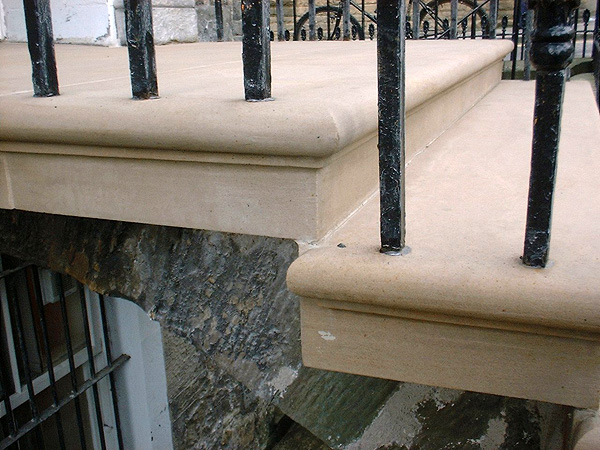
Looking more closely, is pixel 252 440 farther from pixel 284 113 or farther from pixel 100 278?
pixel 284 113

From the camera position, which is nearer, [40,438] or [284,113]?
[284,113]

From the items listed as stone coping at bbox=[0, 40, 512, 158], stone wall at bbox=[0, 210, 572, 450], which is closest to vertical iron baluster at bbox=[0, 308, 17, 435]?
stone wall at bbox=[0, 210, 572, 450]

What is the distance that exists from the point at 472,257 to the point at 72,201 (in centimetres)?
90

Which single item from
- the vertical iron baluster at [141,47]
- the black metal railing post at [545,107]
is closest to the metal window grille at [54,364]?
the vertical iron baluster at [141,47]

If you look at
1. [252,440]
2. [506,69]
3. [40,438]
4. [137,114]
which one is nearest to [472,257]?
[137,114]

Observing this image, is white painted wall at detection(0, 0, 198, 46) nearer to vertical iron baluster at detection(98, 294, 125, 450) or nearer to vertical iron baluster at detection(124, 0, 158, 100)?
vertical iron baluster at detection(98, 294, 125, 450)

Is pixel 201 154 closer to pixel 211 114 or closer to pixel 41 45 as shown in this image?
pixel 211 114

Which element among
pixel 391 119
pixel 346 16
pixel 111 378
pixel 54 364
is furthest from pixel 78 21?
pixel 391 119

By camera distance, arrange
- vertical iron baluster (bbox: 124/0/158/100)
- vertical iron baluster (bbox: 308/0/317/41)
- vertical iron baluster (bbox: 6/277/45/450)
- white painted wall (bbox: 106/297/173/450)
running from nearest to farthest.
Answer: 1. vertical iron baluster (bbox: 124/0/158/100)
2. vertical iron baluster (bbox: 6/277/45/450)
3. white painted wall (bbox: 106/297/173/450)
4. vertical iron baluster (bbox: 308/0/317/41)

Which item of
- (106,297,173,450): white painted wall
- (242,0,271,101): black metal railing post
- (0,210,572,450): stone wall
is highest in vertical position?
(242,0,271,101): black metal railing post

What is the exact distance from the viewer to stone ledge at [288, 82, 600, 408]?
93 cm

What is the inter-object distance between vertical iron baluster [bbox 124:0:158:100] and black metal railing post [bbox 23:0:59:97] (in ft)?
0.76

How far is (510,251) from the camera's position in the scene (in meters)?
1.04

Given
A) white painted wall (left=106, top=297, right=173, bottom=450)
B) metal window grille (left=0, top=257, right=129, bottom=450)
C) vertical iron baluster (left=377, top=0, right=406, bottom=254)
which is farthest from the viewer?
white painted wall (left=106, top=297, right=173, bottom=450)
